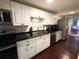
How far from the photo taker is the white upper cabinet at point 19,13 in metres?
1.98

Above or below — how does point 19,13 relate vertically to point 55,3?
below

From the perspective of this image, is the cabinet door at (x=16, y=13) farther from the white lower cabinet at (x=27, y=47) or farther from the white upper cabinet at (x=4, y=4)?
the white lower cabinet at (x=27, y=47)

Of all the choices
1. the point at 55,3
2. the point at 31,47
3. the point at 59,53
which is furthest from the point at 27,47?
the point at 55,3

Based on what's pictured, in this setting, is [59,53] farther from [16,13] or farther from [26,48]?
[16,13]

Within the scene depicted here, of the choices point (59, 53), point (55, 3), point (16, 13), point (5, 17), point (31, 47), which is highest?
point (55, 3)

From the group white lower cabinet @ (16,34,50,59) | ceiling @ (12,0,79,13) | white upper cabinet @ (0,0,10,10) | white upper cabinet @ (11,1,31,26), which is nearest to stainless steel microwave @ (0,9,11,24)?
white upper cabinet @ (0,0,10,10)

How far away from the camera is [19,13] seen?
2150mm

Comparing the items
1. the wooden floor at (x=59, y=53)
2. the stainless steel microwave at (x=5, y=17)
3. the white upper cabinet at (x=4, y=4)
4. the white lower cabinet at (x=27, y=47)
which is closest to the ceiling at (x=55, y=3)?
the white upper cabinet at (x=4, y=4)

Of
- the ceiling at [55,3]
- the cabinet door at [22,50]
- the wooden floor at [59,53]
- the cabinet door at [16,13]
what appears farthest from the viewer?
the wooden floor at [59,53]

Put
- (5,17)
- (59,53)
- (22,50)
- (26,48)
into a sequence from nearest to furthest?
1. (5,17)
2. (22,50)
3. (26,48)
4. (59,53)

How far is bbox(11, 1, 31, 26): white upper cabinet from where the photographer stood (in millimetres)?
1983

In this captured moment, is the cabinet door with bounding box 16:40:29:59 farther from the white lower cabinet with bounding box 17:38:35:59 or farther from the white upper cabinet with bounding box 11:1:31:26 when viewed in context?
the white upper cabinet with bounding box 11:1:31:26

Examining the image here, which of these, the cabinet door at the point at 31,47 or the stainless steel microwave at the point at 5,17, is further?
the cabinet door at the point at 31,47

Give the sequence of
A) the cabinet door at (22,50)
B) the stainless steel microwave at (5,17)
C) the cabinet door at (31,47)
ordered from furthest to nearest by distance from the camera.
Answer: the cabinet door at (31,47) < the cabinet door at (22,50) < the stainless steel microwave at (5,17)
